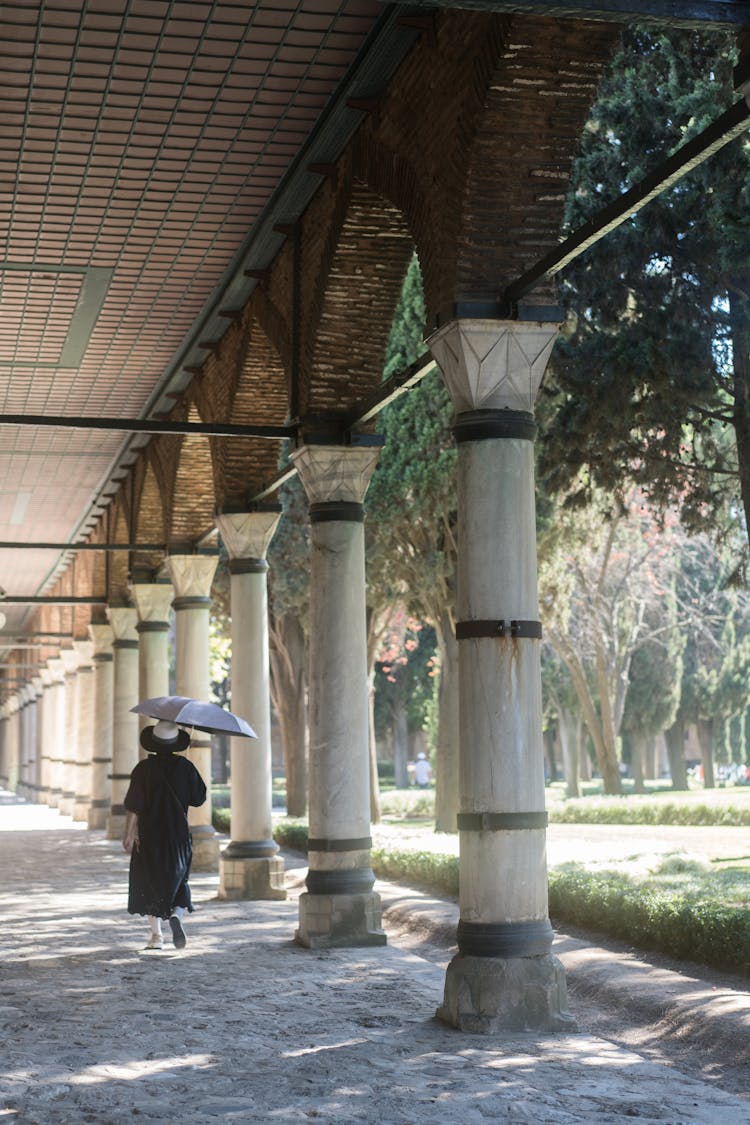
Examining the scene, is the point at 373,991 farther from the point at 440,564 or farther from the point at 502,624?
the point at 440,564

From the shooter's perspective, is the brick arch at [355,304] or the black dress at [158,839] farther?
the black dress at [158,839]

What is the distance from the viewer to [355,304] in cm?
998

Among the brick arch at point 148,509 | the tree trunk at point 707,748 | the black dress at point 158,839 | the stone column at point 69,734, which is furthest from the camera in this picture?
the tree trunk at point 707,748

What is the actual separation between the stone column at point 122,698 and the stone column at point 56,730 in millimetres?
10125

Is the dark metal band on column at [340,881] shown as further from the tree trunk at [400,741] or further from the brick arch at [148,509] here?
the tree trunk at [400,741]

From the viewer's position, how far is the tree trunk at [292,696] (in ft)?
85.4

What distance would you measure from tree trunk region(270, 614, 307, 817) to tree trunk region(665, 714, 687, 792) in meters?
21.4

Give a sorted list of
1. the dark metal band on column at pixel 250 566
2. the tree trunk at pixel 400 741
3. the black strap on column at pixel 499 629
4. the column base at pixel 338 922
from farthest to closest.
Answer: the tree trunk at pixel 400 741 → the dark metal band on column at pixel 250 566 → the column base at pixel 338 922 → the black strap on column at pixel 499 629

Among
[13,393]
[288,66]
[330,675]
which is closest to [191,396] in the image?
[13,393]

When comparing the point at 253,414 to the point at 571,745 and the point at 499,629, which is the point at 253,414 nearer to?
the point at 499,629

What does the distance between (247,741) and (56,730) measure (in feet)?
71.7

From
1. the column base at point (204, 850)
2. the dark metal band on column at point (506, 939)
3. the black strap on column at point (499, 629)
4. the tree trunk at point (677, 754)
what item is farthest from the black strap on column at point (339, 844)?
the tree trunk at point (677, 754)

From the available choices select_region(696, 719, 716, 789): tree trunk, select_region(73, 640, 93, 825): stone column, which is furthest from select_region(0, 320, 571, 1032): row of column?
select_region(696, 719, 716, 789): tree trunk

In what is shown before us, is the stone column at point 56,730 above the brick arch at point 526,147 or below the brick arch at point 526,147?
below
